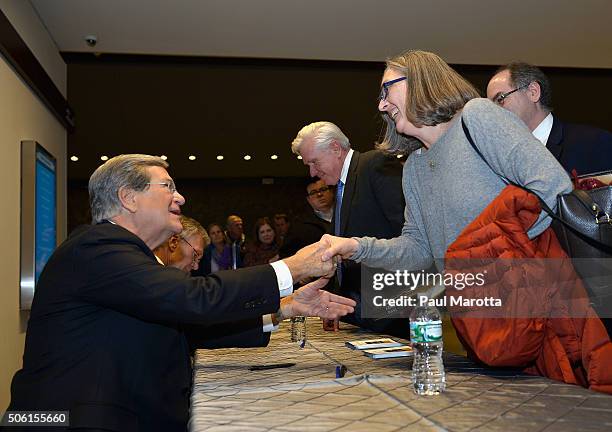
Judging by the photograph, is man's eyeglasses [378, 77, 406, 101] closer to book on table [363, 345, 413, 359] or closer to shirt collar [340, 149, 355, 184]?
book on table [363, 345, 413, 359]

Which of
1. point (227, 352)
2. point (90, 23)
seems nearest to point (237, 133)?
point (90, 23)

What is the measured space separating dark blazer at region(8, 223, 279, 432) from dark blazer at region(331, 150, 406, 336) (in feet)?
4.73

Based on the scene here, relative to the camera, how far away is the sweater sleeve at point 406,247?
7.34 ft

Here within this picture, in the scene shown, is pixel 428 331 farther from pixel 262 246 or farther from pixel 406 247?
pixel 262 246

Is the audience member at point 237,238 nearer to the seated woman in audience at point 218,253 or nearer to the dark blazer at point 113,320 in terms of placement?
the seated woman in audience at point 218,253

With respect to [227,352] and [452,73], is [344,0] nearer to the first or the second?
[452,73]

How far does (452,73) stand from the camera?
6.74ft

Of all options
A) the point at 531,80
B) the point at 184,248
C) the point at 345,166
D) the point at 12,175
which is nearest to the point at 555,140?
the point at 531,80

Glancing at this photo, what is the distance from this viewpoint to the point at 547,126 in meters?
2.92

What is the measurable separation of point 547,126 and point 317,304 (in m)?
1.45

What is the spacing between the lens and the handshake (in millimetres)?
1919

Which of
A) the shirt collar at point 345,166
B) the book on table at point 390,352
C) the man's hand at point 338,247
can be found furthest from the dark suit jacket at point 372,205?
the book on table at point 390,352

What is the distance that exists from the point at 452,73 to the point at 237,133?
8.59 m

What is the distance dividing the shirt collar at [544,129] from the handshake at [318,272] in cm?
125
